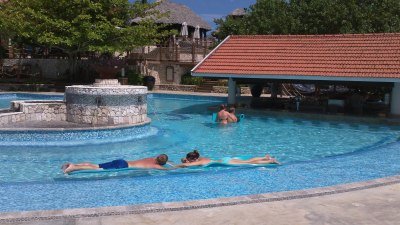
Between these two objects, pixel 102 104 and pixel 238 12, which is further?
pixel 238 12

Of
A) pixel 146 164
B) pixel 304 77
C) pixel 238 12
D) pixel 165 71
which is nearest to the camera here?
pixel 146 164

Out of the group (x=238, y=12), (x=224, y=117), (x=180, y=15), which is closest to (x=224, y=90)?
(x=224, y=117)

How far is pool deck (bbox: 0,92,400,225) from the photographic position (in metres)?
6.54

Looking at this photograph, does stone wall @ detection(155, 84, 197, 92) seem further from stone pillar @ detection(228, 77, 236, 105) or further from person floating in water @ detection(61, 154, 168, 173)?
person floating in water @ detection(61, 154, 168, 173)

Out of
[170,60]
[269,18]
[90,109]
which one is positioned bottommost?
[90,109]

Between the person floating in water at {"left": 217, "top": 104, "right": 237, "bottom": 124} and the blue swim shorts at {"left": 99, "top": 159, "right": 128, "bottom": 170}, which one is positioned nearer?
the blue swim shorts at {"left": 99, "top": 159, "right": 128, "bottom": 170}

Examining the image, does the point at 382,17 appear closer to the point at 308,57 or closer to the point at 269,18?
the point at 269,18

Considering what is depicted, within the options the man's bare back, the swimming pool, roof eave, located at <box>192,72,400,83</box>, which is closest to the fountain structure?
the swimming pool

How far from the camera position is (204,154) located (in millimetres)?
13516

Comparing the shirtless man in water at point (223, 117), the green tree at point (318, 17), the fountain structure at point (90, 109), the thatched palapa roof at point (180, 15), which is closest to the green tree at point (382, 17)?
the green tree at point (318, 17)

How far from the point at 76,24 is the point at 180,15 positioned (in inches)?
811

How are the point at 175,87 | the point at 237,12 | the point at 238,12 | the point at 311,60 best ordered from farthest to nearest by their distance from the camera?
1. the point at 237,12
2. the point at 238,12
3. the point at 175,87
4. the point at 311,60

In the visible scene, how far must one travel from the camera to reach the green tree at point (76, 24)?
94.0ft

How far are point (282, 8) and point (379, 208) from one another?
97.3ft
